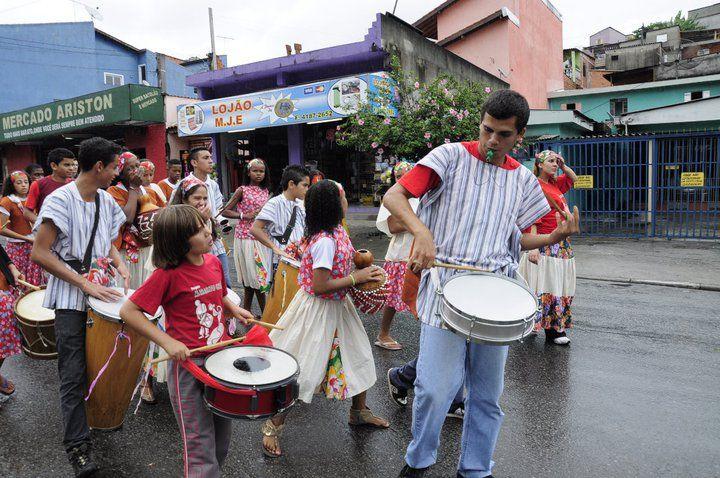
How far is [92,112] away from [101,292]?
72.9ft

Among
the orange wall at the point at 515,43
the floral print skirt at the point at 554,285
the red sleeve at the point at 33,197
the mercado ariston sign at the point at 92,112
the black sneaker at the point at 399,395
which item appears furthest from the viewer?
the orange wall at the point at 515,43

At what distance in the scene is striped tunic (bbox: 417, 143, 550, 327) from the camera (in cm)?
266

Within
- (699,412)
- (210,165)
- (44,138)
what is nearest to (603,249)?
(699,412)

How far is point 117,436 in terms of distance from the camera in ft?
12.1

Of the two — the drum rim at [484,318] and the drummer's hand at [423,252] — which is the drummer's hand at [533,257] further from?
the drummer's hand at [423,252]

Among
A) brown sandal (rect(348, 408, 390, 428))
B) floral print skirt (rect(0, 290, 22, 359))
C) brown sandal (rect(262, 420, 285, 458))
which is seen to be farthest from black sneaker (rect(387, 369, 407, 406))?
floral print skirt (rect(0, 290, 22, 359))

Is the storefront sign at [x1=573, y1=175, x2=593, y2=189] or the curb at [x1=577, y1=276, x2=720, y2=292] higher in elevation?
the storefront sign at [x1=573, y1=175, x2=593, y2=189]

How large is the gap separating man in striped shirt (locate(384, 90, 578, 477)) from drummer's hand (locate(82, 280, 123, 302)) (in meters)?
1.86

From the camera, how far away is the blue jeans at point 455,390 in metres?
2.62

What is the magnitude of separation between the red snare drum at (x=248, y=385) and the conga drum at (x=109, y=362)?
100 centimetres

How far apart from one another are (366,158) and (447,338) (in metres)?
15.9

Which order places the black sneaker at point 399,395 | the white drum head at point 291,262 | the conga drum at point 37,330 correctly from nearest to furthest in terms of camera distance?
the conga drum at point 37,330, the black sneaker at point 399,395, the white drum head at point 291,262

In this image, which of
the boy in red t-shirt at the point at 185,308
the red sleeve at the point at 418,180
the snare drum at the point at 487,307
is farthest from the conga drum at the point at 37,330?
the snare drum at the point at 487,307

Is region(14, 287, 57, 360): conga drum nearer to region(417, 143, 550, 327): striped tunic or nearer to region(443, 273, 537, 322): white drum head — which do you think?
region(417, 143, 550, 327): striped tunic
